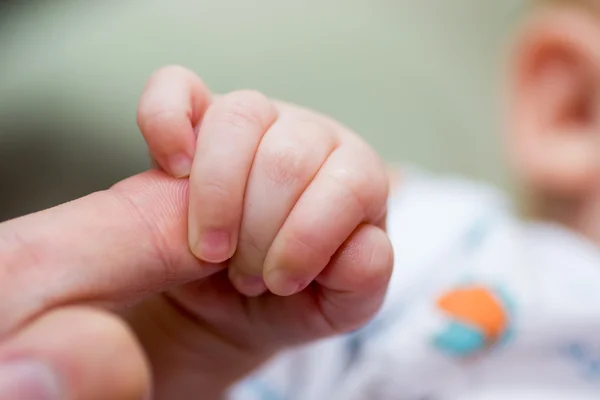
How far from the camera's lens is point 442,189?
661mm

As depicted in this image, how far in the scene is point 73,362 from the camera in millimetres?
185

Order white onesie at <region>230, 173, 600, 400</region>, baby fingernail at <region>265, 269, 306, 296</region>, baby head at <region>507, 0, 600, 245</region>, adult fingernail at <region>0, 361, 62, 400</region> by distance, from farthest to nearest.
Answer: baby head at <region>507, 0, 600, 245</region>, white onesie at <region>230, 173, 600, 400</region>, baby fingernail at <region>265, 269, 306, 296</region>, adult fingernail at <region>0, 361, 62, 400</region>

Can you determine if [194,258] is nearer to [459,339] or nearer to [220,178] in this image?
[220,178]

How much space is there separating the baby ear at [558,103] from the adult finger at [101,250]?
1.60ft

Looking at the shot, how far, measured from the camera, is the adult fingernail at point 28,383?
0.18 metres

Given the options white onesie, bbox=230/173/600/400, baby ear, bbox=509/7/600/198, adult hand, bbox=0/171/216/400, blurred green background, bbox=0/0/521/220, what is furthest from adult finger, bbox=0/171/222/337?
baby ear, bbox=509/7/600/198

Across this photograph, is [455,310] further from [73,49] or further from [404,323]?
[73,49]

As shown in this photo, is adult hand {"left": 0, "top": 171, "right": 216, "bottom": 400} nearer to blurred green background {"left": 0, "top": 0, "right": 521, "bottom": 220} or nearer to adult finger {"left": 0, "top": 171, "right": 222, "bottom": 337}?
adult finger {"left": 0, "top": 171, "right": 222, "bottom": 337}

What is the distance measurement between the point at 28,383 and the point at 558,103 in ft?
2.10

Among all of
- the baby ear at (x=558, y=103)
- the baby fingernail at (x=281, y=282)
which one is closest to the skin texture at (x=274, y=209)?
the baby fingernail at (x=281, y=282)

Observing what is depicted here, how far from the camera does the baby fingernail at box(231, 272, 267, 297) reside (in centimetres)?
30

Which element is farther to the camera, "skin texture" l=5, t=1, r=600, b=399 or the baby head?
the baby head

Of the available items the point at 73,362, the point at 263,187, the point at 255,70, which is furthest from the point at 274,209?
the point at 255,70

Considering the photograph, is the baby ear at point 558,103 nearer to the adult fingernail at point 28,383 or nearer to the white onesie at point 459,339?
the white onesie at point 459,339
